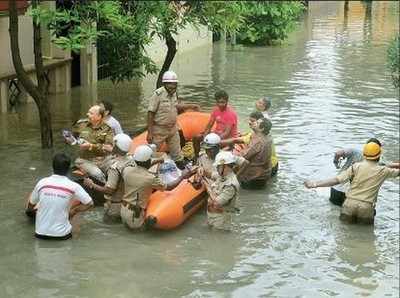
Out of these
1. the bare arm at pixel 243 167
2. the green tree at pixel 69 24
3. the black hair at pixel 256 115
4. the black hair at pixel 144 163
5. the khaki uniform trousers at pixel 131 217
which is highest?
the green tree at pixel 69 24

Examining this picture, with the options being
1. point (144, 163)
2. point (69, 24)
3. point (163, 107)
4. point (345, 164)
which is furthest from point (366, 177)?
point (69, 24)

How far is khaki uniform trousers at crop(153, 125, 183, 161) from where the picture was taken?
10.8 meters

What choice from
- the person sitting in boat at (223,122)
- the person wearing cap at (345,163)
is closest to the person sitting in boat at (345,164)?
the person wearing cap at (345,163)

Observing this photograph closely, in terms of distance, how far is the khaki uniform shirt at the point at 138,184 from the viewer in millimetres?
8664

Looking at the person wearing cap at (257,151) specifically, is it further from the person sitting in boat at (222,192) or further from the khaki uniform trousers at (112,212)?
the khaki uniform trousers at (112,212)

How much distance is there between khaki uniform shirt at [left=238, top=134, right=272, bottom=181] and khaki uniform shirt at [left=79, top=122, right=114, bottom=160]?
2.01 m

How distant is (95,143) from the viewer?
9.89m

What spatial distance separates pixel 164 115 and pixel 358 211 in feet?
9.83

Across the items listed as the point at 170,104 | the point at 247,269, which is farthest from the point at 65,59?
the point at 247,269

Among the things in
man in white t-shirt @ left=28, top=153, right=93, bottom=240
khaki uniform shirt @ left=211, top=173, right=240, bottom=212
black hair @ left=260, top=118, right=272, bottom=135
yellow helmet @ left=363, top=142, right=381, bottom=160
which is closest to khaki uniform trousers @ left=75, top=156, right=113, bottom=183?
man in white t-shirt @ left=28, top=153, right=93, bottom=240

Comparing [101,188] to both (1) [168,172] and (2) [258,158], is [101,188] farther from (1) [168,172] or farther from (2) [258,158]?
(2) [258,158]

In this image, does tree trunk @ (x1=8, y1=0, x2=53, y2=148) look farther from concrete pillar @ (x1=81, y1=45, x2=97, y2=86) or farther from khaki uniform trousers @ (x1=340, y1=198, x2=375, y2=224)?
concrete pillar @ (x1=81, y1=45, x2=97, y2=86)

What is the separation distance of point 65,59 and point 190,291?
12760 millimetres

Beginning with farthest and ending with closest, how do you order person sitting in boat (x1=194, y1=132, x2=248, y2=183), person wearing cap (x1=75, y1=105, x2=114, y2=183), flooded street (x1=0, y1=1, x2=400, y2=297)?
person wearing cap (x1=75, y1=105, x2=114, y2=183) < person sitting in boat (x1=194, y1=132, x2=248, y2=183) < flooded street (x1=0, y1=1, x2=400, y2=297)
